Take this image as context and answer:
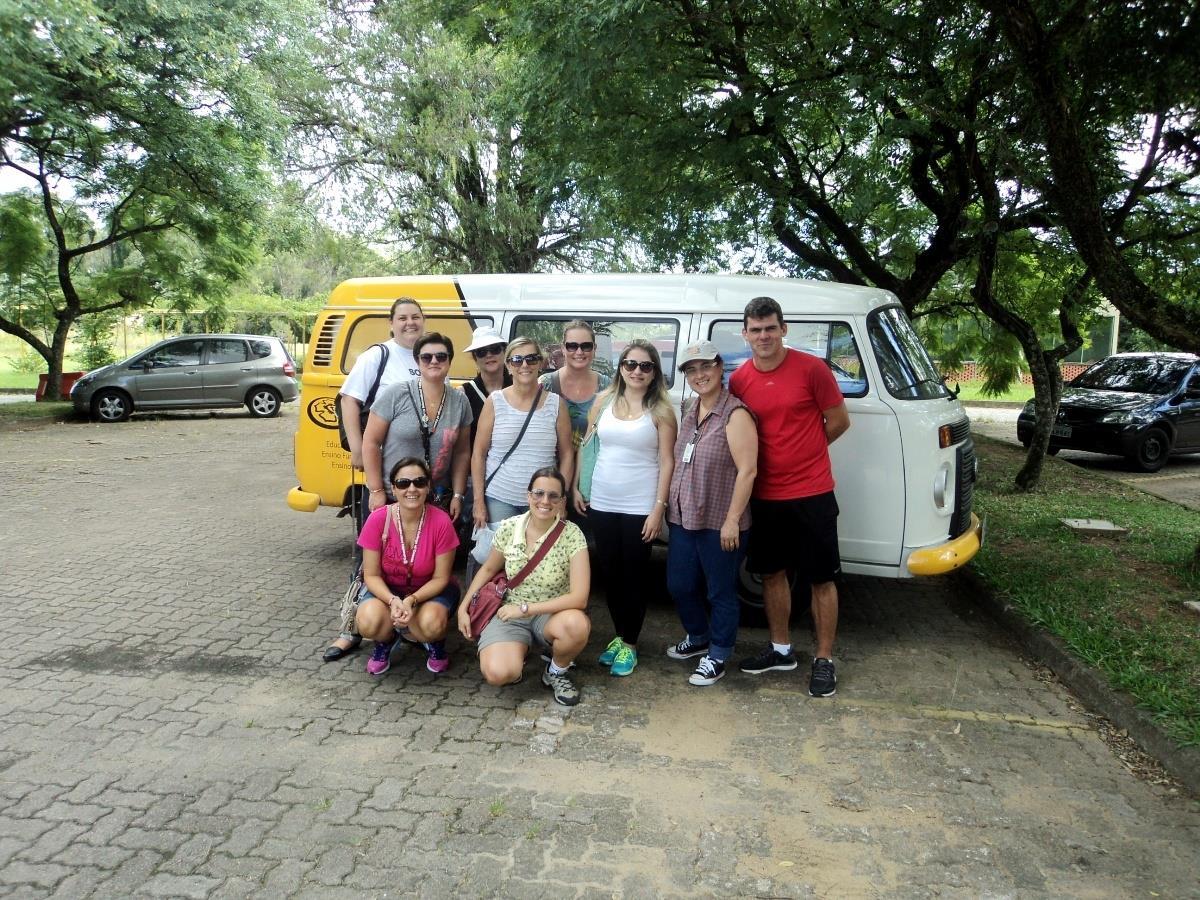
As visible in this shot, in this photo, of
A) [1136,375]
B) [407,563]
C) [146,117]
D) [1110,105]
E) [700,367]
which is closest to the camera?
[700,367]

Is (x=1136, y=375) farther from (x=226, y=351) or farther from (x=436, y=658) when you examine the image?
(x=226, y=351)

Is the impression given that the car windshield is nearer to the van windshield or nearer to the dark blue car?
the dark blue car

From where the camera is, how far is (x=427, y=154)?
58.4 feet

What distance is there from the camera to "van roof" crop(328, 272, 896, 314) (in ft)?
17.9

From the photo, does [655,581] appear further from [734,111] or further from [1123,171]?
[1123,171]

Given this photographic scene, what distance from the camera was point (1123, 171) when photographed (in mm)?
7570

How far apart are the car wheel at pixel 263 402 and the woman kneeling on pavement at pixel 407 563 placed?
47.0 ft

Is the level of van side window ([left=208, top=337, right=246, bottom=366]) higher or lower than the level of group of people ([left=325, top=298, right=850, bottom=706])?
higher

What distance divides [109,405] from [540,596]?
49.9 feet

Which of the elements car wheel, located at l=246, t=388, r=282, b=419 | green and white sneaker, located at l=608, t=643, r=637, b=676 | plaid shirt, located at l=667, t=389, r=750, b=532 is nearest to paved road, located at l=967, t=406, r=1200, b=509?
plaid shirt, located at l=667, t=389, r=750, b=532

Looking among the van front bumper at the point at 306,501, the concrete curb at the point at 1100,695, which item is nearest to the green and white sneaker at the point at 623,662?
the concrete curb at the point at 1100,695

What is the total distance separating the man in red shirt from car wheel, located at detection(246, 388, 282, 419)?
15137mm

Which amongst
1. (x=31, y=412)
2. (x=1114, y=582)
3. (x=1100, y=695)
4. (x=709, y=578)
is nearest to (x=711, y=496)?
(x=709, y=578)

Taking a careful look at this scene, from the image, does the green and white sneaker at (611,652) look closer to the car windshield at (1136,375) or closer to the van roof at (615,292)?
the van roof at (615,292)
